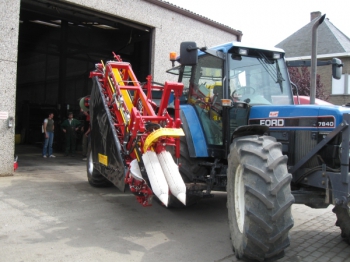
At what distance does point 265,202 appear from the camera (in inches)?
127

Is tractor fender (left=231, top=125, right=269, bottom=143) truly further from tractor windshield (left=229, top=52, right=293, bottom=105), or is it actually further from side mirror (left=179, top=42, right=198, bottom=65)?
side mirror (left=179, top=42, right=198, bottom=65)

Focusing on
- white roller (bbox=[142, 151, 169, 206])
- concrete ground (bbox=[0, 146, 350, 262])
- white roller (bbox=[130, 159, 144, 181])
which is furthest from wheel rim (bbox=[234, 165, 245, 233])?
white roller (bbox=[130, 159, 144, 181])

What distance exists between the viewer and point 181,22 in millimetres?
11500

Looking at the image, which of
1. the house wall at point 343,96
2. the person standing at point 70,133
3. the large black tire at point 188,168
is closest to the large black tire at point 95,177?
the large black tire at point 188,168

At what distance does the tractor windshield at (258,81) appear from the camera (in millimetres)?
4895

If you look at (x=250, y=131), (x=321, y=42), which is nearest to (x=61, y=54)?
(x=250, y=131)

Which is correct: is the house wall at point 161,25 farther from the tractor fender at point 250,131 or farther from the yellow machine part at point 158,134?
the tractor fender at point 250,131

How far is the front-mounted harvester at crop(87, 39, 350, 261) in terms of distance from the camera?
3369mm

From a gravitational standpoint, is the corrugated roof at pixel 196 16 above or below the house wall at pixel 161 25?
above

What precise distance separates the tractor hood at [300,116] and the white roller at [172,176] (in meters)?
1.19

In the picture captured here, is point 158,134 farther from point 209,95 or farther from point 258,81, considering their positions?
point 258,81

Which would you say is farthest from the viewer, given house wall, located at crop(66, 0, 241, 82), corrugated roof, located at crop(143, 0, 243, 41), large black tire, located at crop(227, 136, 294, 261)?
corrugated roof, located at crop(143, 0, 243, 41)

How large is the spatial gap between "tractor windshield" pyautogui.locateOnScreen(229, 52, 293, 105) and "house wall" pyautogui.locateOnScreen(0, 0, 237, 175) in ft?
11.9

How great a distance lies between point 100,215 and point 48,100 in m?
17.1
